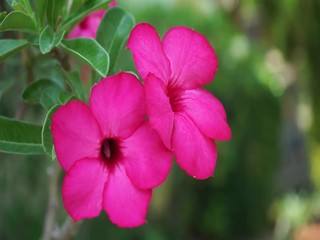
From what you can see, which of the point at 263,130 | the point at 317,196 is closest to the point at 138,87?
the point at 263,130

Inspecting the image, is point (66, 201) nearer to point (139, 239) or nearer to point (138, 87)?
point (138, 87)

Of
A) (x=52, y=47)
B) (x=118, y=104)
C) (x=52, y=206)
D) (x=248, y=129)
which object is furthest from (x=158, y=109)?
(x=248, y=129)

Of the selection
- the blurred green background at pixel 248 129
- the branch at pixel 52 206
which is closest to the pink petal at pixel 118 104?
the branch at pixel 52 206

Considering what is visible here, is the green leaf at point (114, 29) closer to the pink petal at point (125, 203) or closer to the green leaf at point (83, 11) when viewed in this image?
the green leaf at point (83, 11)

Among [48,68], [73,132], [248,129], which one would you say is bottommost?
[248,129]

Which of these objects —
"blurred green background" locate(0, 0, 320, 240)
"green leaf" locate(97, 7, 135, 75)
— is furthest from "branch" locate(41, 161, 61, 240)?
"blurred green background" locate(0, 0, 320, 240)

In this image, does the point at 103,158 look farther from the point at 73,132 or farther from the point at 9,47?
the point at 9,47
